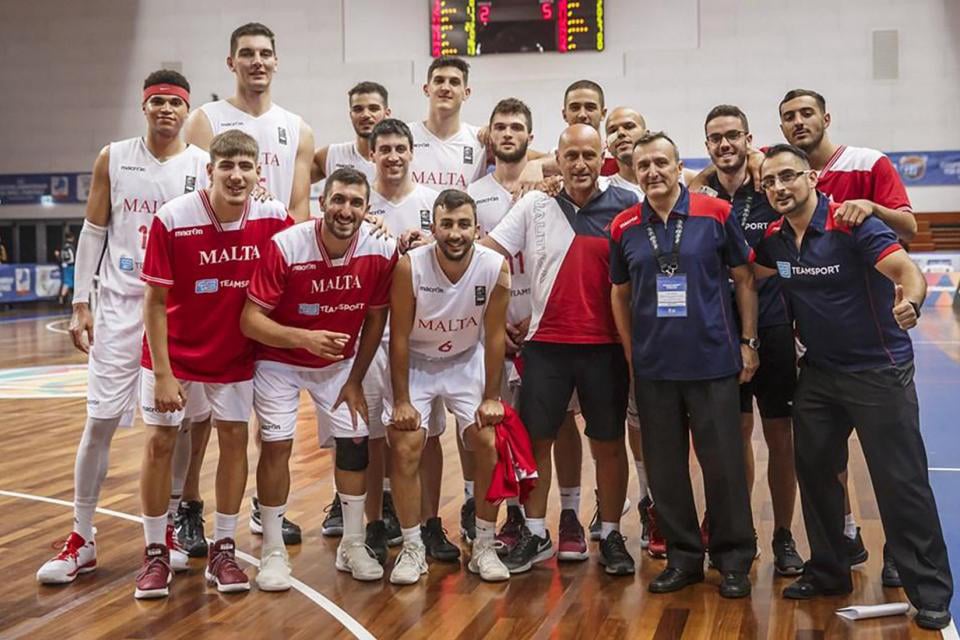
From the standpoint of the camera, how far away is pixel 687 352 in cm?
411

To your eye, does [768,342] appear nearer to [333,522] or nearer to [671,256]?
[671,256]

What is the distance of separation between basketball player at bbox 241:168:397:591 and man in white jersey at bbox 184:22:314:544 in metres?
0.76

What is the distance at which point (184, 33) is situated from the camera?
20594 mm

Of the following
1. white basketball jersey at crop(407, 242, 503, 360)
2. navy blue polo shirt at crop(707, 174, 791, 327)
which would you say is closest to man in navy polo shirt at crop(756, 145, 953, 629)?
navy blue polo shirt at crop(707, 174, 791, 327)

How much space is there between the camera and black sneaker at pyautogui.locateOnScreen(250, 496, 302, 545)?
509cm

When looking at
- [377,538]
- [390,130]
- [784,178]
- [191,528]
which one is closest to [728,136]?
[784,178]

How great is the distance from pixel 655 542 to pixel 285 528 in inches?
71.5

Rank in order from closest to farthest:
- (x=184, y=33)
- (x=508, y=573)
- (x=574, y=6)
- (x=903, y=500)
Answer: (x=903, y=500) < (x=508, y=573) < (x=574, y=6) < (x=184, y=33)

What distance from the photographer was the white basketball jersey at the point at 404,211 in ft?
16.3

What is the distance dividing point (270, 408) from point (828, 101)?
16.1 m

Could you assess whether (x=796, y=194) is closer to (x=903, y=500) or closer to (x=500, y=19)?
(x=903, y=500)

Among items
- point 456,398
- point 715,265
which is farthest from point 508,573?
point 715,265

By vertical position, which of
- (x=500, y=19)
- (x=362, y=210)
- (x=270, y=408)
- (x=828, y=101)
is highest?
(x=500, y=19)

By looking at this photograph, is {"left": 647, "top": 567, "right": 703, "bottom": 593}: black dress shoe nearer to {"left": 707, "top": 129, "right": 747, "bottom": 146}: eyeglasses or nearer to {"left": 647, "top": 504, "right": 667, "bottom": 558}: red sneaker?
{"left": 647, "top": 504, "right": 667, "bottom": 558}: red sneaker
